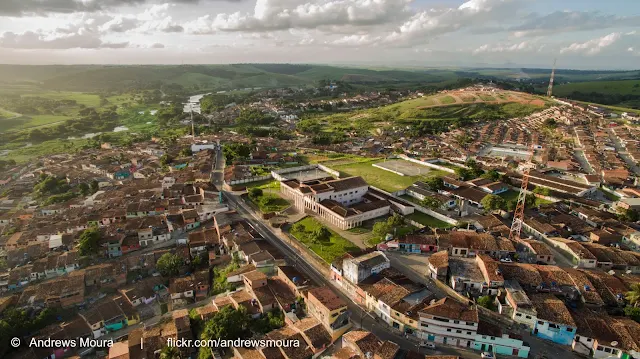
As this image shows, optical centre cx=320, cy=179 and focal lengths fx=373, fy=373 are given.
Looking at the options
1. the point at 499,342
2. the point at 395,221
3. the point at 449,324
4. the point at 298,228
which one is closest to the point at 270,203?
the point at 298,228

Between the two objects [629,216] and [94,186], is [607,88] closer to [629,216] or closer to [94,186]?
[629,216]

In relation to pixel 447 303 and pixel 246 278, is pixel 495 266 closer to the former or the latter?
pixel 447 303

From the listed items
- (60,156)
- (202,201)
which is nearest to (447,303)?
(202,201)

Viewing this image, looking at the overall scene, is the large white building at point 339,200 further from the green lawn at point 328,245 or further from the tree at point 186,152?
the tree at point 186,152

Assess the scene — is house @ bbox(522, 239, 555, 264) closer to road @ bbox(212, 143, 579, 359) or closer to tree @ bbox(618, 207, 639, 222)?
road @ bbox(212, 143, 579, 359)

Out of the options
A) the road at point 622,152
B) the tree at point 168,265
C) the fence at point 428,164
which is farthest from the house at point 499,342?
the road at point 622,152

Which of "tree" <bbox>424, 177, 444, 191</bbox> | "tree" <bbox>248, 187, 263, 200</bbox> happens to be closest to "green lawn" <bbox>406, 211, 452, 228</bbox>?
"tree" <bbox>424, 177, 444, 191</bbox>
